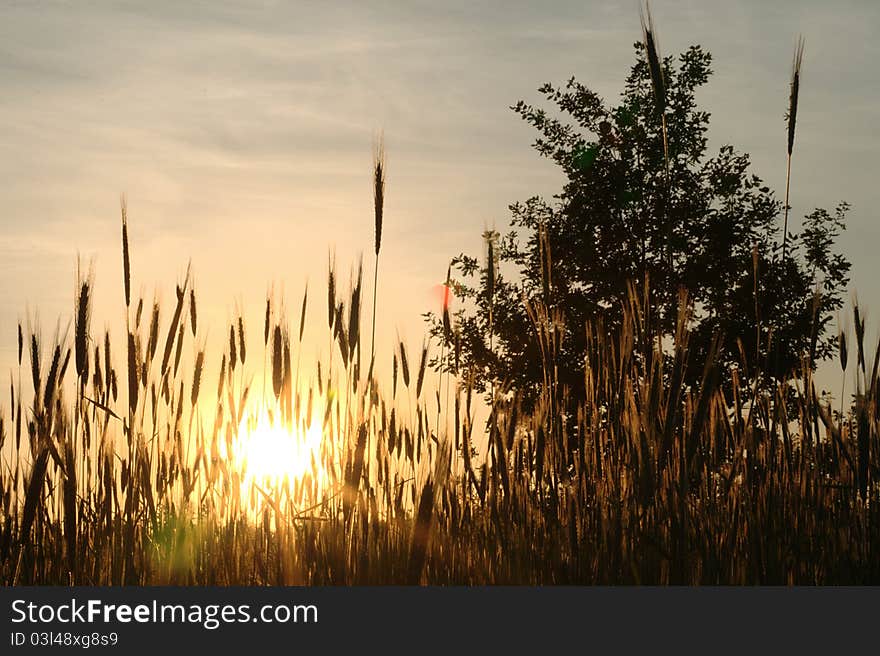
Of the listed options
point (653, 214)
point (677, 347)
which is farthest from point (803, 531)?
point (653, 214)

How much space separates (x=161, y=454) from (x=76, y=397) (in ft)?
1.26

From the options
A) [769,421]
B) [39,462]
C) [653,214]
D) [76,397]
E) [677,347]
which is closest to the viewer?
[39,462]

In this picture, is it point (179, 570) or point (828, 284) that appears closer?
point (179, 570)

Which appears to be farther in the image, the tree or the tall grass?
the tree

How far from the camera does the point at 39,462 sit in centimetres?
190

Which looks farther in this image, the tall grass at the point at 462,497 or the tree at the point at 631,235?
the tree at the point at 631,235

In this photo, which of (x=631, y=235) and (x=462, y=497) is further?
(x=631, y=235)

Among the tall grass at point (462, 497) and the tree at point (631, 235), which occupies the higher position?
the tree at point (631, 235)

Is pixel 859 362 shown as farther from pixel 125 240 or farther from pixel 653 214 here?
pixel 653 214

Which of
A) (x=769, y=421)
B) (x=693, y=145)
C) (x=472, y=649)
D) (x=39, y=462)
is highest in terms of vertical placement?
(x=693, y=145)

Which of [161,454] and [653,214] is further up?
[653,214]

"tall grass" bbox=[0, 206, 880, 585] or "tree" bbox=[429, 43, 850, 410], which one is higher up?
"tree" bbox=[429, 43, 850, 410]

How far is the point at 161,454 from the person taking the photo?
3184 mm

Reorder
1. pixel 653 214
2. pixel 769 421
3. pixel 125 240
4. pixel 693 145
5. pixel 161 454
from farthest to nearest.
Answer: pixel 693 145, pixel 653 214, pixel 161 454, pixel 125 240, pixel 769 421
